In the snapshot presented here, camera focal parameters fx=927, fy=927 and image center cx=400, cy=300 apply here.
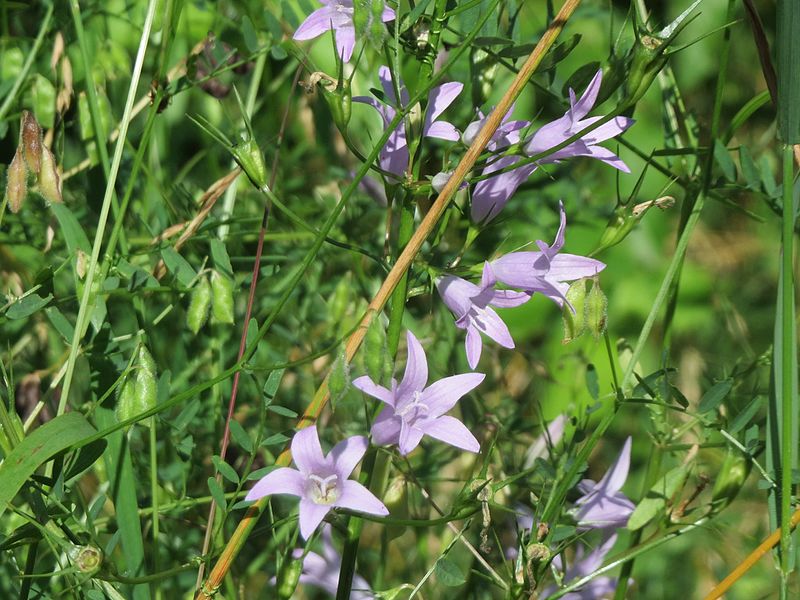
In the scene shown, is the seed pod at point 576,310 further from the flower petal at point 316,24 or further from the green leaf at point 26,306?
the green leaf at point 26,306

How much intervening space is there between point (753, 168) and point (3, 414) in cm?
87

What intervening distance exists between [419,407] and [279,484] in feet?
0.53

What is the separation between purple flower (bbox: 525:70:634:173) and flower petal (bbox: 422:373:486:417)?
23 cm

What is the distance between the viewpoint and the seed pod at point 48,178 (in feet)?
2.97

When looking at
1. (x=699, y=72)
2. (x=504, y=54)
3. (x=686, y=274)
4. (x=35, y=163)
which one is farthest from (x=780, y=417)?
(x=699, y=72)

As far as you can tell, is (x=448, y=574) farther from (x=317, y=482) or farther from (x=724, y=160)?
(x=724, y=160)

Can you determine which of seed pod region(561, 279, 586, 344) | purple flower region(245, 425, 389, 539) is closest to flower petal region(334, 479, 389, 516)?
purple flower region(245, 425, 389, 539)

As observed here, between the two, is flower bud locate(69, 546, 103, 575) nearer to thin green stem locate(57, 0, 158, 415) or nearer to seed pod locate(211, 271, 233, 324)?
thin green stem locate(57, 0, 158, 415)

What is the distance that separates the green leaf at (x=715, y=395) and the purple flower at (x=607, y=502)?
4.6 inches

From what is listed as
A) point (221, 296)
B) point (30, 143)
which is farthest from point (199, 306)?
point (30, 143)

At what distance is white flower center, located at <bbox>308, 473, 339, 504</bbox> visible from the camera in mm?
813

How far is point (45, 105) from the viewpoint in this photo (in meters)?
1.17

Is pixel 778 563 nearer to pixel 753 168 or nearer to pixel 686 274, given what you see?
pixel 753 168

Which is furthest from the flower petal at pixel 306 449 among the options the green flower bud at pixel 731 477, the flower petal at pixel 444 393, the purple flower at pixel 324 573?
the green flower bud at pixel 731 477
